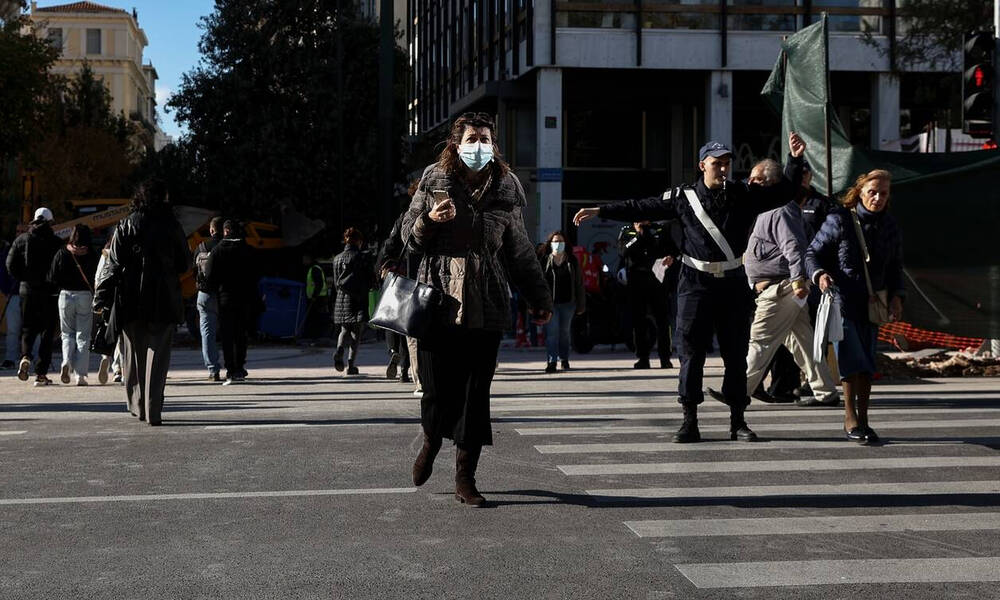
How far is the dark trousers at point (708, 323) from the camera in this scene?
29.2 ft

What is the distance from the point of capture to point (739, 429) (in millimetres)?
9359

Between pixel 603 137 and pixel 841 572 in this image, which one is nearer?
pixel 841 572

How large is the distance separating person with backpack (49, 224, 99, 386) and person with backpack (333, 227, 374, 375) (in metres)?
2.76

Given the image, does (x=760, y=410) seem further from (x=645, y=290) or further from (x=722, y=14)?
(x=722, y=14)

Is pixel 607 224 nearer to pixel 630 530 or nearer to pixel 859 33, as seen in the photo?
pixel 859 33

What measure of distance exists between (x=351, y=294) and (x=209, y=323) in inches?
64.2

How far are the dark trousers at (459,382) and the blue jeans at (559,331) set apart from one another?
9380mm

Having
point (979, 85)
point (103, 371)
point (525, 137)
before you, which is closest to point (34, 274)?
point (103, 371)

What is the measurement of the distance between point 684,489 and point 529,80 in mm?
29201

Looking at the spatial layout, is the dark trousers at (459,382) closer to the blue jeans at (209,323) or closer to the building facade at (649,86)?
the blue jeans at (209,323)

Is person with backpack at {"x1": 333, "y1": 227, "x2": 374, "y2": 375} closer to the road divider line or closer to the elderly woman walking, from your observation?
the road divider line

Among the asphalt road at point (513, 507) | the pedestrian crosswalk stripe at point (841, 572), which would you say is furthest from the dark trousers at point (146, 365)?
the pedestrian crosswalk stripe at point (841, 572)

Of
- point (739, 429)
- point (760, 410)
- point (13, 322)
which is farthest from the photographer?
point (13, 322)

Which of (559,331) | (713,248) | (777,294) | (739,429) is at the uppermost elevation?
(713,248)
